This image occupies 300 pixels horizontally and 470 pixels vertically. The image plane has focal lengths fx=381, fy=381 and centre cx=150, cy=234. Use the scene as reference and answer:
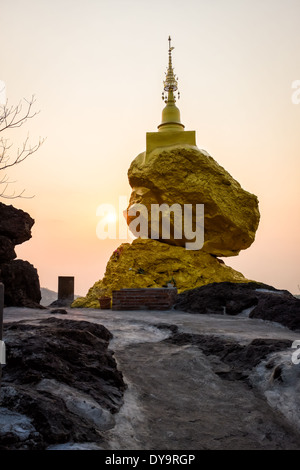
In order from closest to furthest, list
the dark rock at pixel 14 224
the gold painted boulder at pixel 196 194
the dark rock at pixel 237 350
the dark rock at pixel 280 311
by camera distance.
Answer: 1. the dark rock at pixel 237 350
2. the dark rock at pixel 280 311
3. the dark rock at pixel 14 224
4. the gold painted boulder at pixel 196 194

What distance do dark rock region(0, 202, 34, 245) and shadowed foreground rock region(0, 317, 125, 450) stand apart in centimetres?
696

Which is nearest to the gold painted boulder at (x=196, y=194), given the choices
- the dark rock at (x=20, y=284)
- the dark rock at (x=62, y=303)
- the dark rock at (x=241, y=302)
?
the dark rock at (x=62, y=303)

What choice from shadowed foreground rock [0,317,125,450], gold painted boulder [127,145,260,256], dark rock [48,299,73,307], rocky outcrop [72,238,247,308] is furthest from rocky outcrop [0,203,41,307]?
gold painted boulder [127,145,260,256]

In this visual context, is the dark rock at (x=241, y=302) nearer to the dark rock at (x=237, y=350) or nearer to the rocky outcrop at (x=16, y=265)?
the dark rock at (x=237, y=350)

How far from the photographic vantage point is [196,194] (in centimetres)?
1844

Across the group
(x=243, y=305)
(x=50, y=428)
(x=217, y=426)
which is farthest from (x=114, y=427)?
A: (x=243, y=305)

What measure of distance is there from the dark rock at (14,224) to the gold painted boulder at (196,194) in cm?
858

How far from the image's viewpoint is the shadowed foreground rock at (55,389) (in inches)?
94.3

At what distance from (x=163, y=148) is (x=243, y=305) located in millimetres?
11999

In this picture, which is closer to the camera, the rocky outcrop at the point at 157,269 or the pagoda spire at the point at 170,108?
the rocky outcrop at the point at 157,269

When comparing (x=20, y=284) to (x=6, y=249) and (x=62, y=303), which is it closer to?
(x=6, y=249)

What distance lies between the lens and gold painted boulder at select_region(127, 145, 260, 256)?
18.5 metres
